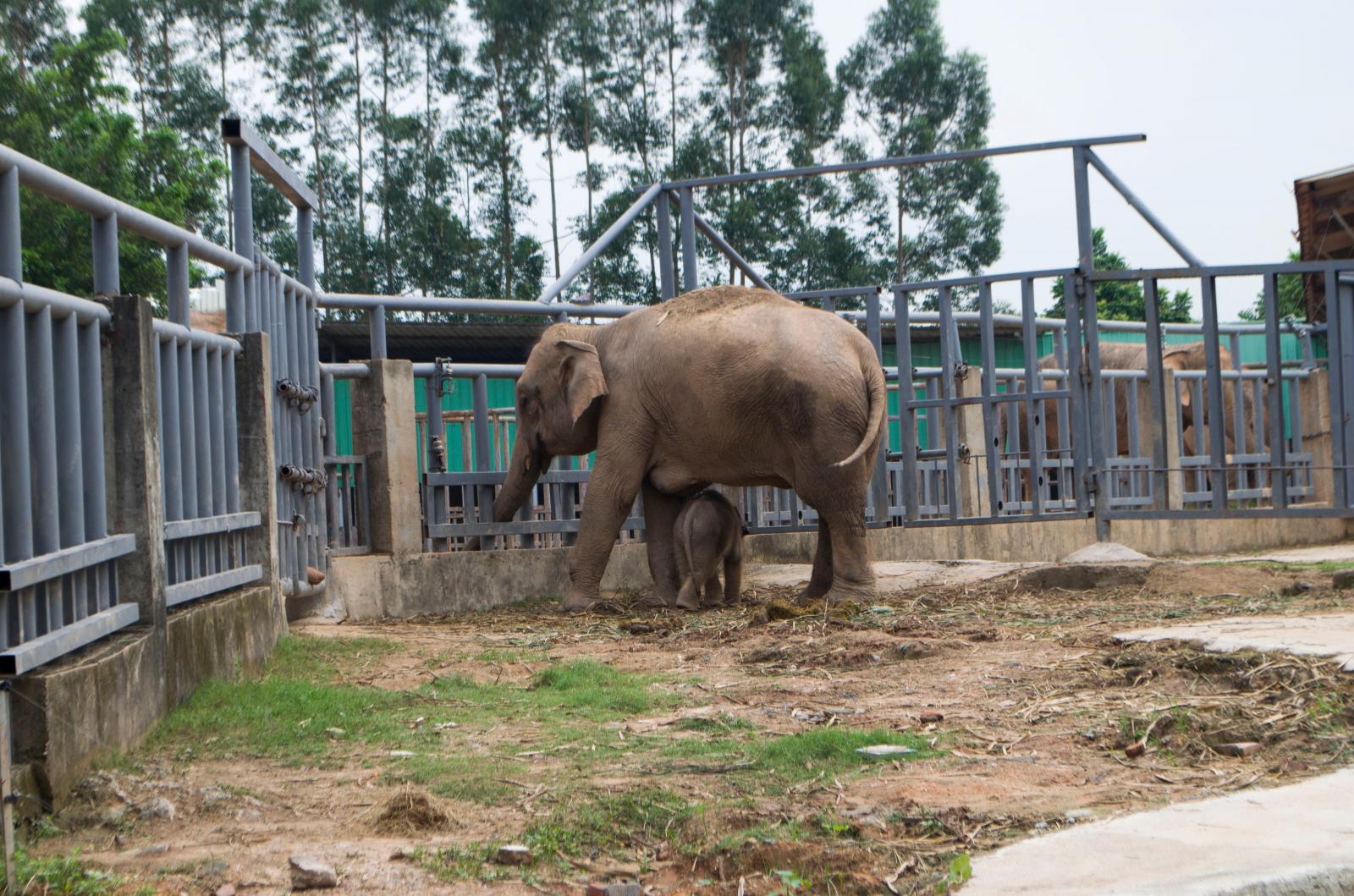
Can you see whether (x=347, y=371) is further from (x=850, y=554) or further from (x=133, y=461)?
(x=133, y=461)

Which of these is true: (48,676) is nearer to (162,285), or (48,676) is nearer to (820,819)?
(820,819)

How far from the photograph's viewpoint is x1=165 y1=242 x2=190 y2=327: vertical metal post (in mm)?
6211

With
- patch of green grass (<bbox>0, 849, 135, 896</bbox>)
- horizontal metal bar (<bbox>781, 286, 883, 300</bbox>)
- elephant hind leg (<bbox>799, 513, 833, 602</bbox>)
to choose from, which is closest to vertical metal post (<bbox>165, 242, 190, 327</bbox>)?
patch of green grass (<bbox>0, 849, 135, 896</bbox>)

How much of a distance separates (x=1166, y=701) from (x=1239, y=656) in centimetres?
62

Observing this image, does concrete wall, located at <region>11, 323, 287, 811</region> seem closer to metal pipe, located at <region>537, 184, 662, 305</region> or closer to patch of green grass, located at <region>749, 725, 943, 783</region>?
patch of green grass, located at <region>749, 725, 943, 783</region>

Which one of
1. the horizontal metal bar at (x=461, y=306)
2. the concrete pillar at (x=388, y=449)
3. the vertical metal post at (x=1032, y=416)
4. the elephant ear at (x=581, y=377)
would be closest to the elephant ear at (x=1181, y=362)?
the vertical metal post at (x=1032, y=416)

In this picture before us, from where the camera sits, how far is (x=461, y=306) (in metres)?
10.9

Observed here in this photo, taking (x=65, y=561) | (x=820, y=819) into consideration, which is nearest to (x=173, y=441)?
(x=65, y=561)

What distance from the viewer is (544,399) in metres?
10.6

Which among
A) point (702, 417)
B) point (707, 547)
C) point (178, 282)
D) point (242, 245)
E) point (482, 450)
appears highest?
point (242, 245)

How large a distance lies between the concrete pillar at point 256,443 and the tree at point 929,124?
2908 centimetres

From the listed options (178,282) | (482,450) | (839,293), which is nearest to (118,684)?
(178,282)

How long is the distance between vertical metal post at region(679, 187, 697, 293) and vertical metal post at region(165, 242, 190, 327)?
6.08 meters

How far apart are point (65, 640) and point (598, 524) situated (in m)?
6.06
